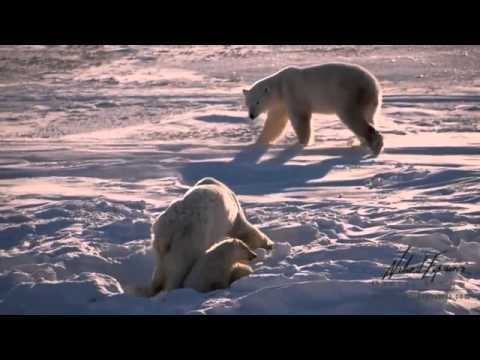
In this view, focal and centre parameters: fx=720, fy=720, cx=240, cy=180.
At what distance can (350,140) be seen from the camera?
9.62 metres

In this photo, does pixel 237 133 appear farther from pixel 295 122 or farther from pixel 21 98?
pixel 21 98

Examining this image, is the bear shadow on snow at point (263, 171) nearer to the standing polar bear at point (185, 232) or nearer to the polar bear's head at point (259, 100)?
the polar bear's head at point (259, 100)

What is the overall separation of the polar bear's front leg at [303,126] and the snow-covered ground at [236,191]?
0.71 ft

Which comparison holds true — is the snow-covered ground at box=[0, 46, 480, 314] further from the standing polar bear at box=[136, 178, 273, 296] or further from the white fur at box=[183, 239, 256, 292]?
the standing polar bear at box=[136, 178, 273, 296]

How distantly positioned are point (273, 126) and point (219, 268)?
5.39 metres

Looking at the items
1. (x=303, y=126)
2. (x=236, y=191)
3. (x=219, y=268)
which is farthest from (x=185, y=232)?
(x=303, y=126)

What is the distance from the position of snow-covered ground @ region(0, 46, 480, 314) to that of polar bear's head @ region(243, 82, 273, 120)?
0.38 metres

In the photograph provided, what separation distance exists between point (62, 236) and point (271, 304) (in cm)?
236

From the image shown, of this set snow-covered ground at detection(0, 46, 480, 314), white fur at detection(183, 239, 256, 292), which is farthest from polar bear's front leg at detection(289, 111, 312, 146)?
white fur at detection(183, 239, 256, 292)

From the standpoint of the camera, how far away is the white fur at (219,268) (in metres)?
4.62

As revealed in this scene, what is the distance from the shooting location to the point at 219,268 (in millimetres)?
4684

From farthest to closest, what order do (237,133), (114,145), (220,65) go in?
(220,65), (237,133), (114,145)

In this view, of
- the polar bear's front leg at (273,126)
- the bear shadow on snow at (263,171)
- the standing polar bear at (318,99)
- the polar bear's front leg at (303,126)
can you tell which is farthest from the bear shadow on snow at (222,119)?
the bear shadow on snow at (263,171)
